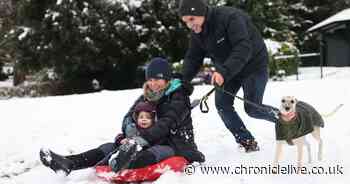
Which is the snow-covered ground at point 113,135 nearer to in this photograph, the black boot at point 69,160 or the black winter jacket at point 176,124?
the black boot at point 69,160

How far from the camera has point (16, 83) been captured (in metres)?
27.2

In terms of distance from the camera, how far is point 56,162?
183 inches

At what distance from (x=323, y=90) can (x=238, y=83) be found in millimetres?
5081

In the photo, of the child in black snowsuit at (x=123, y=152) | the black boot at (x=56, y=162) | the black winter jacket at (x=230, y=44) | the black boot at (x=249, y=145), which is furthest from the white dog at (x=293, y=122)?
the black boot at (x=56, y=162)

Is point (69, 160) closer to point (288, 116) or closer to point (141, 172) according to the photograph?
point (141, 172)

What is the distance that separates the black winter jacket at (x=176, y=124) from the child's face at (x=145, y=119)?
6cm

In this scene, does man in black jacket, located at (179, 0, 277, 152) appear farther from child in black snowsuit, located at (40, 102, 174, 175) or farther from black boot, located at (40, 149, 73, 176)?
black boot, located at (40, 149, 73, 176)

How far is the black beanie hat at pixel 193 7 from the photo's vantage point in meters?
4.82

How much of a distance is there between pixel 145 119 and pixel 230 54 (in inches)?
39.7

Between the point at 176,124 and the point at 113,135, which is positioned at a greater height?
the point at 176,124

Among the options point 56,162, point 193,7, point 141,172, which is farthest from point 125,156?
point 193,7

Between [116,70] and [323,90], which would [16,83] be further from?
[323,90]

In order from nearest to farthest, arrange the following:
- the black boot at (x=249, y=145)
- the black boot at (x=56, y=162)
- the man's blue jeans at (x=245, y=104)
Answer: the black boot at (x=56, y=162) → the man's blue jeans at (x=245, y=104) → the black boot at (x=249, y=145)

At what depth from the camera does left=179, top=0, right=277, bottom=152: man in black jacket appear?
4.82 metres
